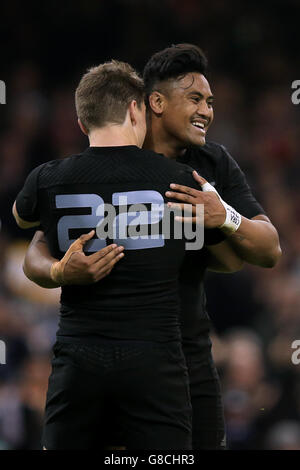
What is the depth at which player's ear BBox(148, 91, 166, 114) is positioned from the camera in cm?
292

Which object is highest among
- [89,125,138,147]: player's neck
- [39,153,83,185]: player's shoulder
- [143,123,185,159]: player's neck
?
[143,123,185,159]: player's neck

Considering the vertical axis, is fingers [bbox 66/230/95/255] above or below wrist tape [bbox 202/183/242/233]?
below

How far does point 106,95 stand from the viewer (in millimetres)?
2488

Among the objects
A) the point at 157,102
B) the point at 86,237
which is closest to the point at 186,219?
the point at 86,237

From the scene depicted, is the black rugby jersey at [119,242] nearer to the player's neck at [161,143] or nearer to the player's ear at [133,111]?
the player's ear at [133,111]

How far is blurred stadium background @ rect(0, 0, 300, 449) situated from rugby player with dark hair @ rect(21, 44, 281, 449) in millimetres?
2020

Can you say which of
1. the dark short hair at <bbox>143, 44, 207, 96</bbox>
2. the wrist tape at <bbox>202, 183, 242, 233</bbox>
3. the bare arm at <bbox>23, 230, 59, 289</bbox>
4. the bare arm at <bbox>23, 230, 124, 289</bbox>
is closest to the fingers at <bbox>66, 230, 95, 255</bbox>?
the bare arm at <bbox>23, 230, 124, 289</bbox>

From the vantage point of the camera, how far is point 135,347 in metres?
2.32

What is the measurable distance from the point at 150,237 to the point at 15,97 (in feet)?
17.2

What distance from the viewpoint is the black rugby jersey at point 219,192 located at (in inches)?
112

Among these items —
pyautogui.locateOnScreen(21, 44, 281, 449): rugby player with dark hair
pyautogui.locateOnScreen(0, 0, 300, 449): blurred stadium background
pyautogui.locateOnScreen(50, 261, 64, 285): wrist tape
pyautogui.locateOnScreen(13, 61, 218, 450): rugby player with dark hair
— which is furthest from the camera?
pyautogui.locateOnScreen(0, 0, 300, 449): blurred stadium background

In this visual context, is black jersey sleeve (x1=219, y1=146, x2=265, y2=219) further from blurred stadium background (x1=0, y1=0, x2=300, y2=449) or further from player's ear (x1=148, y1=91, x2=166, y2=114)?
blurred stadium background (x1=0, y1=0, x2=300, y2=449)

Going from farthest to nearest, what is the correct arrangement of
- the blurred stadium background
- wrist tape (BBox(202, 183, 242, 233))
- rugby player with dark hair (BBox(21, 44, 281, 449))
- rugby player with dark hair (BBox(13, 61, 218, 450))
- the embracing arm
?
Result: the blurred stadium background → rugby player with dark hair (BBox(21, 44, 281, 449)) → the embracing arm → wrist tape (BBox(202, 183, 242, 233)) → rugby player with dark hair (BBox(13, 61, 218, 450))

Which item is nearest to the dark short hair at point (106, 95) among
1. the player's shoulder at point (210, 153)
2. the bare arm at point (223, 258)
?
the player's shoulder at point (210, 153)
